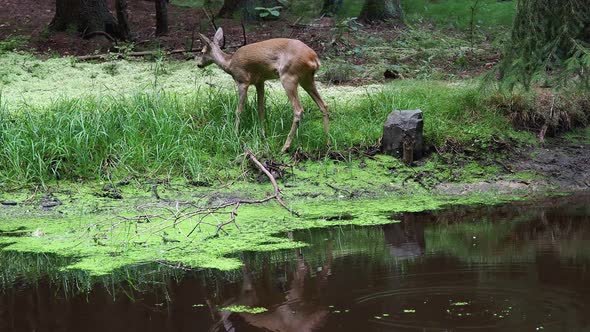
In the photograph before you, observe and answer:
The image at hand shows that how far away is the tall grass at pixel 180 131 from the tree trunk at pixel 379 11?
784 cm

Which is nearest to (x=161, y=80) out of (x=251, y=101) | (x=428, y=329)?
(x=251, y=101)

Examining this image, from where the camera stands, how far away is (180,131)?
9172mm

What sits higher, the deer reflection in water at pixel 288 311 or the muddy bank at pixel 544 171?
the muddy bank at pixel 544 171

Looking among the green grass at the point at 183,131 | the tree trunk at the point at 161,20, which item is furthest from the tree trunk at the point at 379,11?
the green grass at the point at 183,131

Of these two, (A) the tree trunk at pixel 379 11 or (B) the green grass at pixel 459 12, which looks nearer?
(A) the tree trunk at pixel 379 11

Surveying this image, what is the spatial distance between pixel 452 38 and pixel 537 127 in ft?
20.7

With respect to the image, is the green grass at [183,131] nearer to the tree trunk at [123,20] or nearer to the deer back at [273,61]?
the deer back at [273,61]

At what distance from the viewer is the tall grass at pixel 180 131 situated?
29.0 feet

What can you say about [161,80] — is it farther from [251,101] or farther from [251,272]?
[251,272]

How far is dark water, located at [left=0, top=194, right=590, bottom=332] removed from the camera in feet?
15.6

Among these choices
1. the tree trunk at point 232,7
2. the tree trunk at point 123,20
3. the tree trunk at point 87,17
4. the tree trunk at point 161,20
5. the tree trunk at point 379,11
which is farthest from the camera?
the tree trunk at point 232,7

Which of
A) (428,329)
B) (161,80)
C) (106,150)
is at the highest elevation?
(161,80)

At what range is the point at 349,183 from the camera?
8.83 m

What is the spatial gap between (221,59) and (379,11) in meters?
9.00
